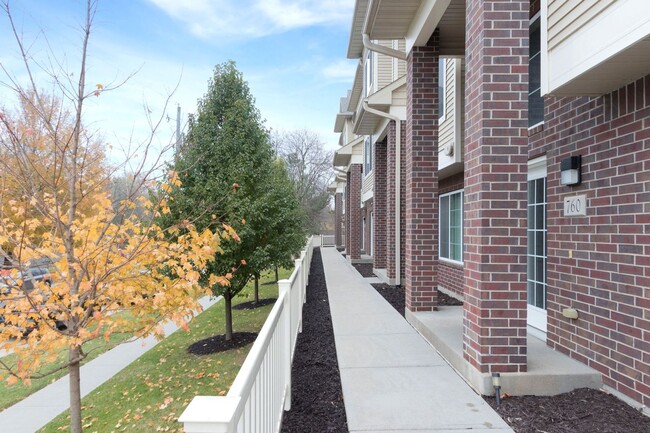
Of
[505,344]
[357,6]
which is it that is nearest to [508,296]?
[505,344]

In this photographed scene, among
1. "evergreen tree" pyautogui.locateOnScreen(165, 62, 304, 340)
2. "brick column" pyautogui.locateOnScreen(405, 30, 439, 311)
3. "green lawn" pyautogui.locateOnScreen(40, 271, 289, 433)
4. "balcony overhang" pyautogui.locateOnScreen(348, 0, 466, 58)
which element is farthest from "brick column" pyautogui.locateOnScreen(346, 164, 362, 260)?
"balcony overhang" pyautogui.locateOnScreen(348, 0, 466, 58)

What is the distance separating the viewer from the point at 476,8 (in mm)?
3895

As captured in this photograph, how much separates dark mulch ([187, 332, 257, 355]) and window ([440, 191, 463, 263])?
4733 millimetres

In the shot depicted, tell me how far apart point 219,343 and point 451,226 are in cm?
567

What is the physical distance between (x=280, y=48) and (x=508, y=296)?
20228mm

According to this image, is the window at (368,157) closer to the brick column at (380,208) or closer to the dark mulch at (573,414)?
the brick column at (380,208)

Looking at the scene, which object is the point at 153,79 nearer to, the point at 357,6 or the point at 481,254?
the point at 481,254

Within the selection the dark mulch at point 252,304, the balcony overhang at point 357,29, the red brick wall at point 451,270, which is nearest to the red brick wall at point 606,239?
the red brick wall at point 451,270

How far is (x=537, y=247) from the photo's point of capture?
17.6 ft

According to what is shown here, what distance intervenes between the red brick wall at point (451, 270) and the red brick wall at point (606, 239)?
12.3ft

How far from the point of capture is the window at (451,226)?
8.61 meters

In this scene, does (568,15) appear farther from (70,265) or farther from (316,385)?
(70,265)

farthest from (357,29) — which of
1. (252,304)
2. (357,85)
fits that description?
(252,304)

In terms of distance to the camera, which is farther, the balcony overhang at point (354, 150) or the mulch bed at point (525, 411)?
the balcony overhang at point (354, 150)
